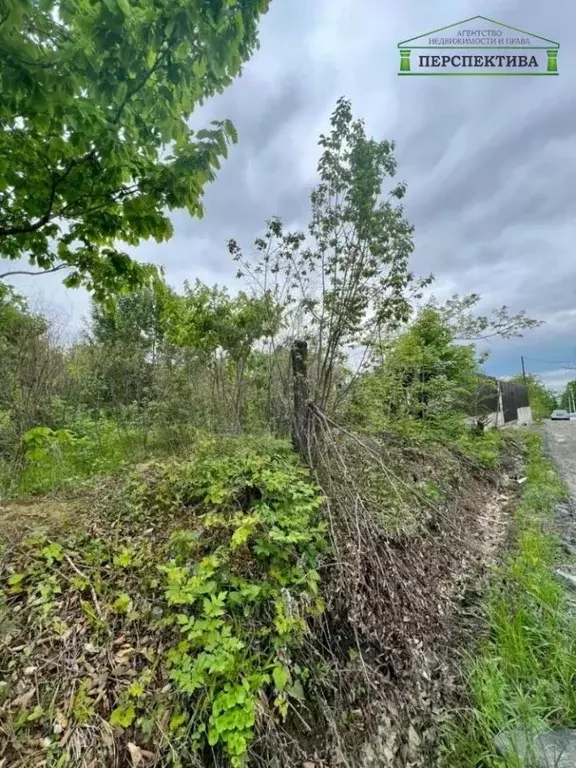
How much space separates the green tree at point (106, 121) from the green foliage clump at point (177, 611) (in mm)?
1693

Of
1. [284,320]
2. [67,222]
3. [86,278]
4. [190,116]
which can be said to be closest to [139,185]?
[190,116]

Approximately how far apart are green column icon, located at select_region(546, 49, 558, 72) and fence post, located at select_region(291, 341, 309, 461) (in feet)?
13.9

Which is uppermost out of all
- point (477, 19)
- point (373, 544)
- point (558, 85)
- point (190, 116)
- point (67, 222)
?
point (477, 19)

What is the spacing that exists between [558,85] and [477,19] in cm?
122

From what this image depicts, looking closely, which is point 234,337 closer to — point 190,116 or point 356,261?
point 356,261

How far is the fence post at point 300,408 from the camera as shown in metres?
3.05

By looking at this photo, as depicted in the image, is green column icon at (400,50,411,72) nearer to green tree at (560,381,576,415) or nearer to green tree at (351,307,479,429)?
green tree at (351,307,479,429)

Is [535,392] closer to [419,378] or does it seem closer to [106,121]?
[419,378]

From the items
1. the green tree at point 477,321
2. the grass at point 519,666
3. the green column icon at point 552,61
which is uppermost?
the green column icon at point 552,61

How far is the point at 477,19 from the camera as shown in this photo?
381cm

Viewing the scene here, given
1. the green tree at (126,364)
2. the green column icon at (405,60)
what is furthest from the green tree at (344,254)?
the green tree at (126,364)

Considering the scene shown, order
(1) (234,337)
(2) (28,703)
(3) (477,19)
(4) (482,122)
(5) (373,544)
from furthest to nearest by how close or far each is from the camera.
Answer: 1. (4) (482,122)
2. (1) (234,337)
3. (3) (477,19)
4. (5) (373,544)
5. (2) (28,703)

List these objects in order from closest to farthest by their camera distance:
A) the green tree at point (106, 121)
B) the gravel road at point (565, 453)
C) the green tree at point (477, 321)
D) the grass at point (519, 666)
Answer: the green tree at point (106, 121)
the grass at point (519, 666)
the gravel road at point (565, 453)
the green tree at point (477, 321)

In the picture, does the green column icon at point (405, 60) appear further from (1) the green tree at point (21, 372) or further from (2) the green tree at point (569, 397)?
(2) the green tree at point (569, 397)
